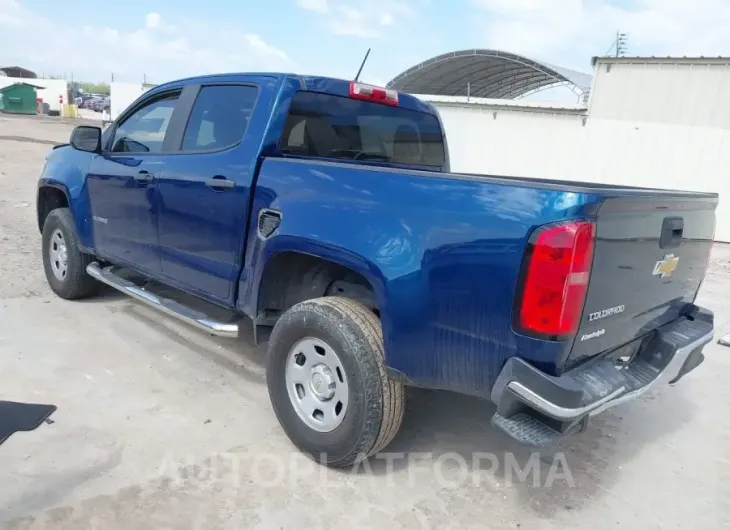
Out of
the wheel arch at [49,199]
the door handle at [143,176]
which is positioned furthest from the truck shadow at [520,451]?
the wheel arch at [49,199]

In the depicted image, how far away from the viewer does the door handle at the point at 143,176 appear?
402 cm

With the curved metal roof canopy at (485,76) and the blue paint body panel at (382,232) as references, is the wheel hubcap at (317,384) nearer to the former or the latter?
the blue paint body panel at (382,232)

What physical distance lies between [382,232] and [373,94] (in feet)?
5.58

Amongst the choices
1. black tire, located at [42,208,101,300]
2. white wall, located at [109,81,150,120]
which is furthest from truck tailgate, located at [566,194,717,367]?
white wall, located at [109,81,150,120]

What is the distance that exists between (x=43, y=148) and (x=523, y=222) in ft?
63.2

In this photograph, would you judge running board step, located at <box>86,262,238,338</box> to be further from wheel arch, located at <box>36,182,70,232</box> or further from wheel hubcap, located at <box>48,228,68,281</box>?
wheel arch, located at <box>36,182,70,232</box>

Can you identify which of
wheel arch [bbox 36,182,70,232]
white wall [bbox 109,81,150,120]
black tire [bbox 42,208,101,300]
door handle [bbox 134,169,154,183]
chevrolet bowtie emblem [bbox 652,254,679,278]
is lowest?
black tire [bbox 42,208,101,300]

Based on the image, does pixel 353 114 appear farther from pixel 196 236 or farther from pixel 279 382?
pixel 279 382

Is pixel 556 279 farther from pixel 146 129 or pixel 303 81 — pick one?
pixel 146 129

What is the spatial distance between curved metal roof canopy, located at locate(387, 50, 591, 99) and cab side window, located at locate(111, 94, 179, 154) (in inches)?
634

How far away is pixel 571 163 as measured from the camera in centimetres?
1361

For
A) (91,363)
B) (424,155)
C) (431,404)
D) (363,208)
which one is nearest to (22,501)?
(91,363)

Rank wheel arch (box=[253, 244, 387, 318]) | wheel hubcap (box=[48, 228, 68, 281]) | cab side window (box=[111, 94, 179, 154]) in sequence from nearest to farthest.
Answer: wheel arch (box=[253, 244, 387, 318])
cab side window (box=[111, 94, 179, 154])
wheel hubcap (box=[48, 228, 68, 281])

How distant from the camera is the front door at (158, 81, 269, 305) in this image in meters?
3.37
